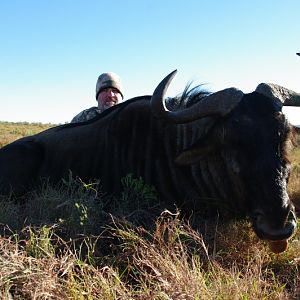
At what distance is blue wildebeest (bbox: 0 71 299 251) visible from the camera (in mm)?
3520

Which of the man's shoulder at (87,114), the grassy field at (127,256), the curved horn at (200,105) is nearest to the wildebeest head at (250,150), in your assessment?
the curved horn at (200,105)

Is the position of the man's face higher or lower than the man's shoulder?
higher

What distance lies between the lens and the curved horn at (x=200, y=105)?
400 cm

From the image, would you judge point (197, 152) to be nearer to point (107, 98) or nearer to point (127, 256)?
point (127, 256)

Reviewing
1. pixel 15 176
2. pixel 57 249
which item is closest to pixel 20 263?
pixel 57 249

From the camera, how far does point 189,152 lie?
4.15 m

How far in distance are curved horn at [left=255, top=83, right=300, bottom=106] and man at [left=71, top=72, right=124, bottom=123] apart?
3791 millimetres

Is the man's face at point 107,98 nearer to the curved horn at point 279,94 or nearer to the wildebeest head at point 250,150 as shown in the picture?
the curved horn at point 279,94

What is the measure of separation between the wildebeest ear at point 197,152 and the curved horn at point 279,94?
73 centimetres

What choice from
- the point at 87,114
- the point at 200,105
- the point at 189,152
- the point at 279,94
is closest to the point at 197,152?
the point at 189,152

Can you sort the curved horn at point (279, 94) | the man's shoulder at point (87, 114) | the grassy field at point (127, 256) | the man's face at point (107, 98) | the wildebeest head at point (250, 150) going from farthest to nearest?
the man's face at point (107, 98) → the man's shoulder at point (87, 114) → the curved horn at point (279, 94) → the wildebeest head at point (250, 150) → the grassy field at point (127, 256)

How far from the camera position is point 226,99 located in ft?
13.2

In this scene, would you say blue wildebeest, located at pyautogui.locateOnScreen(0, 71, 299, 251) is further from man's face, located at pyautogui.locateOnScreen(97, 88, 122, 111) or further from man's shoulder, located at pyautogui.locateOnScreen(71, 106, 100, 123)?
man's face, located at pyautogui.locateOnScreen(97, 88, 122, 111)

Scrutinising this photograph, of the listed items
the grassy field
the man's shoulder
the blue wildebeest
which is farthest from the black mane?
the man's shoulder
